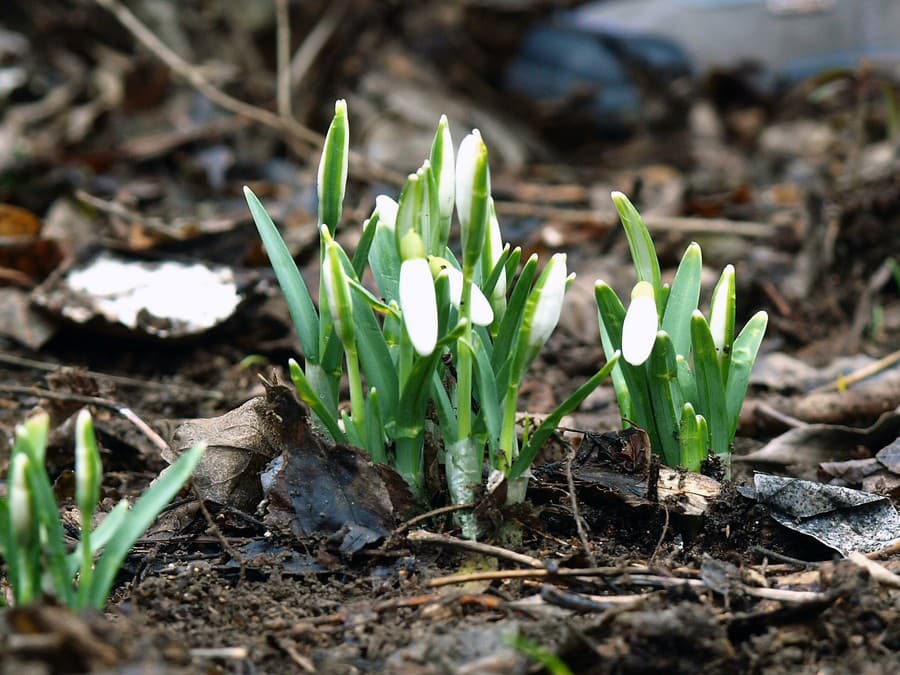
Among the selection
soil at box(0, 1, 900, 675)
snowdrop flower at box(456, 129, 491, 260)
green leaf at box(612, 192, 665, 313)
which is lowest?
soil at box(0, 1, 900, 675)

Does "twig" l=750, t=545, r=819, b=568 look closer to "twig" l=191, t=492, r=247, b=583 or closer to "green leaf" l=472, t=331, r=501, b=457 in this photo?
"green leaf" l=472, t=331, r=501, b=457

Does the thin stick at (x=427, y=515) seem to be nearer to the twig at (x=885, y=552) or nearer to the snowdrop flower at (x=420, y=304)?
the snowdrop flower at (x=420, y=304)

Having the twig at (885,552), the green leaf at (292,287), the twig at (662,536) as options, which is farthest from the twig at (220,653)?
the twig at (885,552)

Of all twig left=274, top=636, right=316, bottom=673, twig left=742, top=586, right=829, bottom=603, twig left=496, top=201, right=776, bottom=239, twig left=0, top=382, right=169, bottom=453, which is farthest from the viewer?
Result: twig left=496, top=201, right=776, bottom=239

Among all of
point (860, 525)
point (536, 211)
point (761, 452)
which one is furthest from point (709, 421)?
point (536, 211)

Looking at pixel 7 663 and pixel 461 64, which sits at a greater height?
pixel 461 64

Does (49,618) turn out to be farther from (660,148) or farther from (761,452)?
(660,148)

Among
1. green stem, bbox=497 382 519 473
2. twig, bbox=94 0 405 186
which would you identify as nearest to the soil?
green stem, bbox=497 382 519 473

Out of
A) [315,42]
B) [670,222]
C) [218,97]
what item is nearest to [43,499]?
[670,222]
